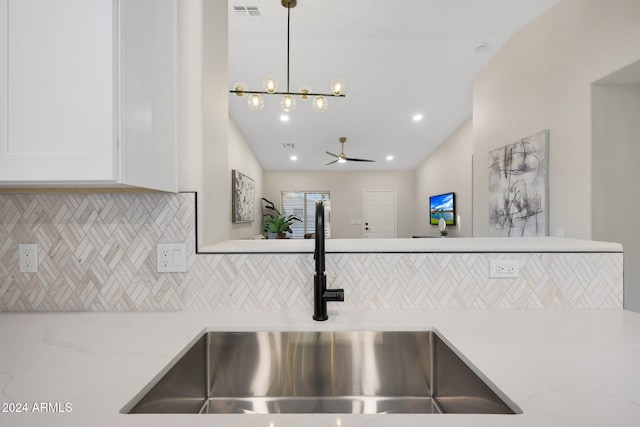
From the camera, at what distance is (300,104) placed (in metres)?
4.96

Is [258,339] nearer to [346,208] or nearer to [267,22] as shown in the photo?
[267,22]

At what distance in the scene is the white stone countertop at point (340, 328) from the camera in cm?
49

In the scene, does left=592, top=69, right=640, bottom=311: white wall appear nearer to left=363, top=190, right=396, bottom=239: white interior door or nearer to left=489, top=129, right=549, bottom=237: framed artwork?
left=489, top=129, right=549, bottom=237: framed artwork

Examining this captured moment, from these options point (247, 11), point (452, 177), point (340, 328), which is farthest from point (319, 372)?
point (452, 177)

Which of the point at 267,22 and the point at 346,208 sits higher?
the point at 267,22

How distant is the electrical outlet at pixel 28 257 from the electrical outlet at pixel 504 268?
5.38ft

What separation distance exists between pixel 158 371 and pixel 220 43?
124cm

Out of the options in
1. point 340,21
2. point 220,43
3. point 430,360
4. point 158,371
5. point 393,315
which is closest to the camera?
point 158,371

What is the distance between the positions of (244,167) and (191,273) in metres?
5.24

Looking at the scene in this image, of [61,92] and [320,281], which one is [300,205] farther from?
[61,92]

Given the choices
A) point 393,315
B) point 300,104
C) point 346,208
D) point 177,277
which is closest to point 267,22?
point 300,104

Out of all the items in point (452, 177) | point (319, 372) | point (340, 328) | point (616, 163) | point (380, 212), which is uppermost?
point (452, 177)

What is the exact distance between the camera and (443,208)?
20.0 ft

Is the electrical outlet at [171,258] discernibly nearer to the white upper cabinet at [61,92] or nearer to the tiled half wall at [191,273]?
the tiled half wall at [191,273]
